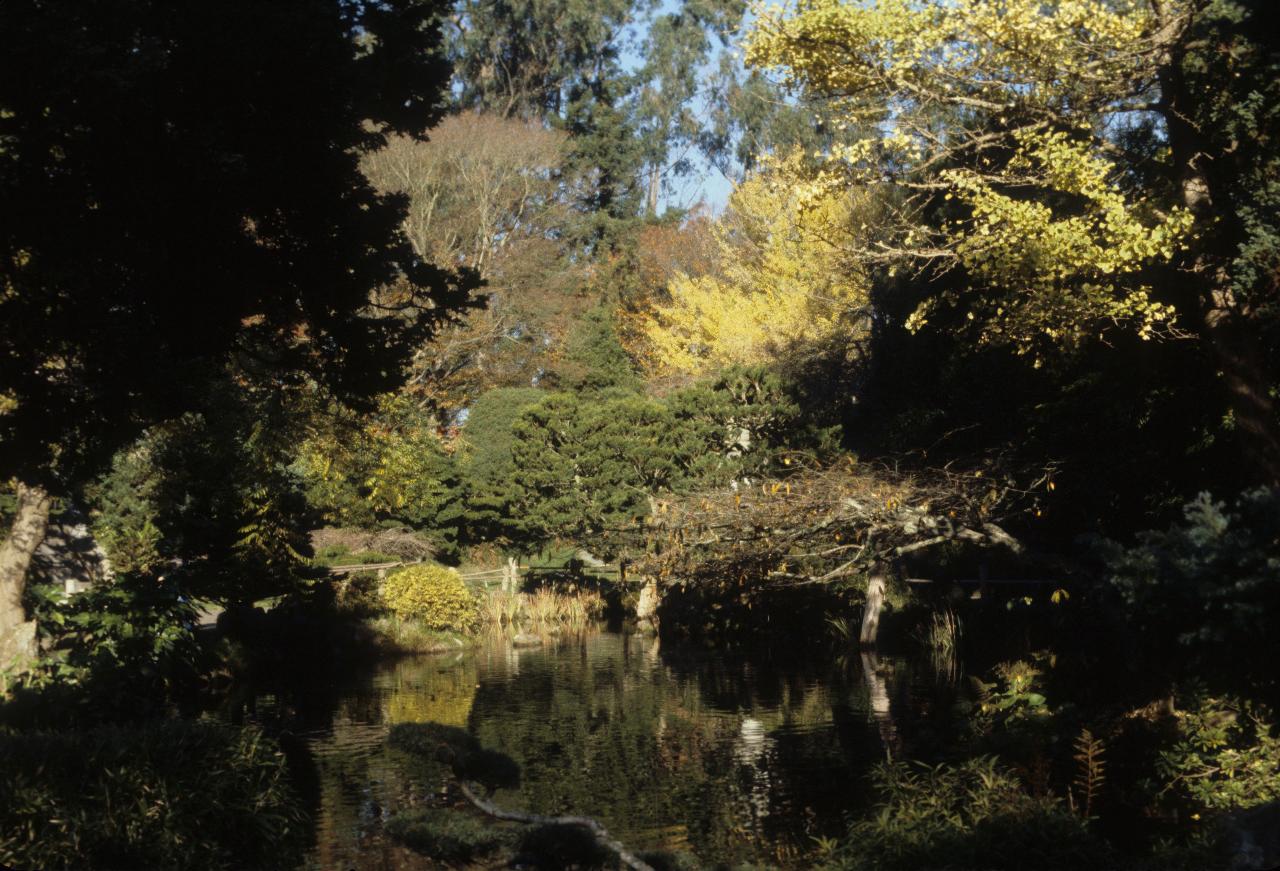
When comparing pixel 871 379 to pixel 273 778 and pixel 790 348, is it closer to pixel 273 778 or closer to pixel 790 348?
pixel 790 348

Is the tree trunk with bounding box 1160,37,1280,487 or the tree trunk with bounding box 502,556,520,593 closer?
the tree trunk with bounding box 1160,37,1280,487

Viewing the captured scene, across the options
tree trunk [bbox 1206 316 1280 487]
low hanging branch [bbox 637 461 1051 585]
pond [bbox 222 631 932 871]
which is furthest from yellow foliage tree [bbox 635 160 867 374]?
tree trunk [bbox 1206 316 1280 487]

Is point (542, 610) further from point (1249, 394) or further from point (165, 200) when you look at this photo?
point (165, 200)

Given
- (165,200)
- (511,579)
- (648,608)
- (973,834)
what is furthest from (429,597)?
(973,834)

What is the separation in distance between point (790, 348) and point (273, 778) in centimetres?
1907

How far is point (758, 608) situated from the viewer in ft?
71.2

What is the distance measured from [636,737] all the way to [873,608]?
6348 millimetres

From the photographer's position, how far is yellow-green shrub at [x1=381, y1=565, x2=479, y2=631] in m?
22.2

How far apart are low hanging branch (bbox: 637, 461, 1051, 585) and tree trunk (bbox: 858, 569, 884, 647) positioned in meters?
1.74

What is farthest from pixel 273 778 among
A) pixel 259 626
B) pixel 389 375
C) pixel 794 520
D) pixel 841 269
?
pixel 841 269

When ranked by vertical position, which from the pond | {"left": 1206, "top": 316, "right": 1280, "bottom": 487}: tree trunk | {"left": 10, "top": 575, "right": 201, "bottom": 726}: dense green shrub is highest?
{"left": 1206, "top": 316, "right": 1280, "bottom": 487}: tree trunk

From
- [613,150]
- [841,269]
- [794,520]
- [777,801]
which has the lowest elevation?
[777,801]

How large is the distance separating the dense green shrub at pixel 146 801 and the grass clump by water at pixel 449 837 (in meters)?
1.35

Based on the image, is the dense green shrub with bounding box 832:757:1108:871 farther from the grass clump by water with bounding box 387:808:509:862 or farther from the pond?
the grass clump by water with bounding box 387:808:509:862
